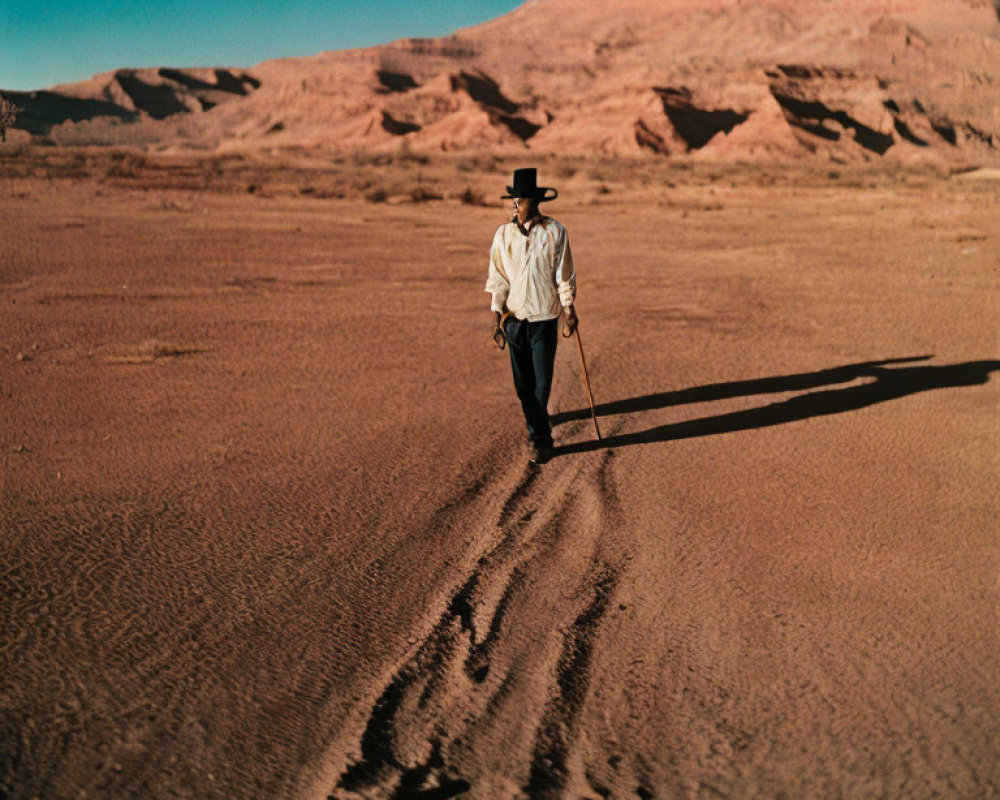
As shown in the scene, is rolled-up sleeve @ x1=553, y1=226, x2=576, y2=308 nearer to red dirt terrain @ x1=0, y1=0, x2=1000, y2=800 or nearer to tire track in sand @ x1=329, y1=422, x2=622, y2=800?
red dirt terrain @ x1=0, y1=0, x2=1000, y2=800

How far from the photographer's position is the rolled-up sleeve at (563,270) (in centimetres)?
543

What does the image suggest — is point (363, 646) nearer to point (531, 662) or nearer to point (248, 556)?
point (531, 662)

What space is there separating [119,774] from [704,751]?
1999 millimetres

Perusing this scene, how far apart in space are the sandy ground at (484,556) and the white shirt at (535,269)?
108cm

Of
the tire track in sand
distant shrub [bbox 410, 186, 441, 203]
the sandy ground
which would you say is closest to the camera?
the tire track in sand

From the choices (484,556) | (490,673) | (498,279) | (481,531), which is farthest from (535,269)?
(490,673)

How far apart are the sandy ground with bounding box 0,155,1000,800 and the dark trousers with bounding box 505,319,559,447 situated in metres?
0.30

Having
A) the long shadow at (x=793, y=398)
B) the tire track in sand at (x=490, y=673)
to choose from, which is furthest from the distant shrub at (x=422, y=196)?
the tire track in sand at (x=490, y=673)

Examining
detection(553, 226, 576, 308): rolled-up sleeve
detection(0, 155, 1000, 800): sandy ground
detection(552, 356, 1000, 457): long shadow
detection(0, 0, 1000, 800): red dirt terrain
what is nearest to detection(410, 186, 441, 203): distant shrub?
detection(0, 0, 1000, 800): red dirt terrain

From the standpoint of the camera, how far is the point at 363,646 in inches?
140

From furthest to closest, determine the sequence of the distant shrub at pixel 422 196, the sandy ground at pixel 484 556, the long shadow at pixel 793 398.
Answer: the distant shrub at pixel 422 196 < the long shadow at pixel 793 398 < the sandy ground at pixel 484 556

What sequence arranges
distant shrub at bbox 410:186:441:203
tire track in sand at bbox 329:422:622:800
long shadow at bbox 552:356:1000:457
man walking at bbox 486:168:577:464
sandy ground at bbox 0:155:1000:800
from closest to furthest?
tire track in sand at bbox 329:422:622:800 → sandy ground at bbox 0:155:1000:800 → man walking at bbox 486:168:577:464 → long shadow at bbox 552:356:1000:457 → distant shrub at bbox 410:186:441:203

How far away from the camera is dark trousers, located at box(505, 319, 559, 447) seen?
5621 millimetres

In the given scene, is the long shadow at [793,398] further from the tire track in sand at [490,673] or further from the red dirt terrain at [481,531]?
the tire track in sand at [490,673]
